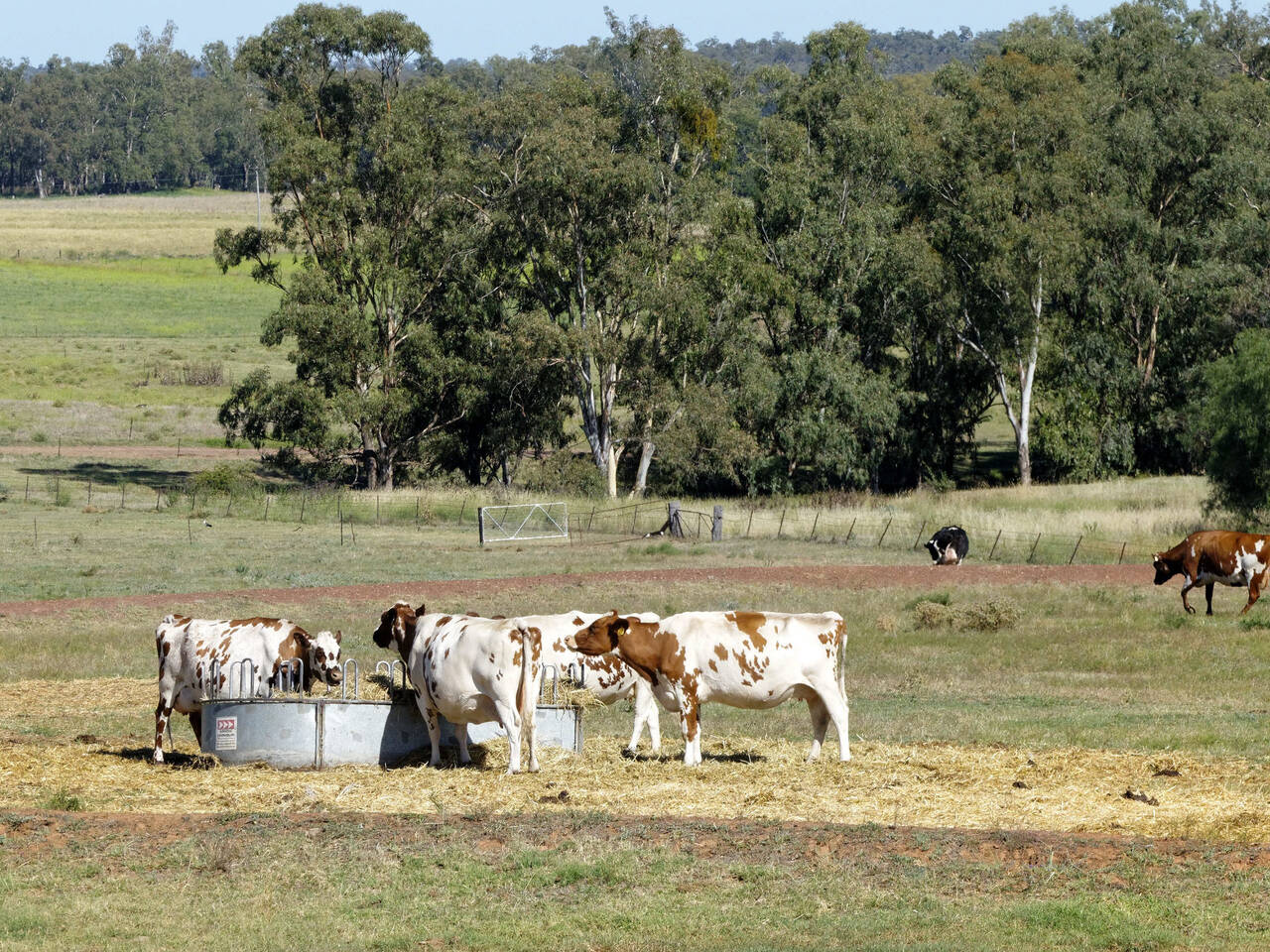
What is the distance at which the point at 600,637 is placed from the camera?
61.3 ft

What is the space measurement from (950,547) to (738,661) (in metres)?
28.2

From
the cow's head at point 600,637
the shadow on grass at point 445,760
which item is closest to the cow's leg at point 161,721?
the shadow on grass at point 445,760

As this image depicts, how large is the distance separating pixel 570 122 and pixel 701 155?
905cm

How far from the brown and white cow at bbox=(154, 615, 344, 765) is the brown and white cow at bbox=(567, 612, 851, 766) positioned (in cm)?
345

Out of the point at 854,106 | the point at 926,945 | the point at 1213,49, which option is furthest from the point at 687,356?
the point at 926,945

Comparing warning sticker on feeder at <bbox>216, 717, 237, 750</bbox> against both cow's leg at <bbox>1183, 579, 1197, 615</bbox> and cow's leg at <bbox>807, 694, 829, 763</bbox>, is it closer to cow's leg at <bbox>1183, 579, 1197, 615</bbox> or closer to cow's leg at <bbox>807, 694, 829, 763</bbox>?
cow's leg at <bbox>807, 694, 829, 763</bbox>

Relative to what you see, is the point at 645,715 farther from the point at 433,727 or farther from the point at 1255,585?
the point at 1255,585

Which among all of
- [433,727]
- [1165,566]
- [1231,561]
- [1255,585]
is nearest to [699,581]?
[1165,566]

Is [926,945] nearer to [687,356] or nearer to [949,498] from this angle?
[949,498]

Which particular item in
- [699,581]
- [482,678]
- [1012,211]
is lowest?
[699,581]

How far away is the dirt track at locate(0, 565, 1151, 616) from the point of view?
117ft

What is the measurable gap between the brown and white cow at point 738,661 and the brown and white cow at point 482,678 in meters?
1.30

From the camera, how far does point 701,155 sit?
75250 millimetres

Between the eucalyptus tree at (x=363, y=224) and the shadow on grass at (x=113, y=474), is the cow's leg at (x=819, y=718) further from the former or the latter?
the shadow on grass at (x=113, y=474)
